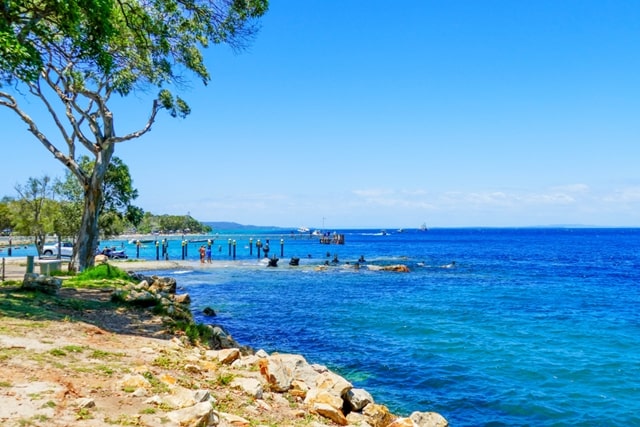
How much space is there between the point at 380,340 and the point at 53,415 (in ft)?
45.4

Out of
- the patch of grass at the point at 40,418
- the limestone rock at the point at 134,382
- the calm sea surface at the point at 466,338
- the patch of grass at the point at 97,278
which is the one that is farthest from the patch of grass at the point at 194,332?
the patch of grass at the point at 40,418

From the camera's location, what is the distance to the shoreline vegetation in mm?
5797

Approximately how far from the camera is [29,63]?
10.5 metres

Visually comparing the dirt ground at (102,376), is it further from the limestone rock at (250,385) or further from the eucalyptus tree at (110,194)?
the eucalyptus tree at (110,194)

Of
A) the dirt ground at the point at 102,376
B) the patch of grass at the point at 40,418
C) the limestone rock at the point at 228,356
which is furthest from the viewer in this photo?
the limestone rock at the point at 228,356

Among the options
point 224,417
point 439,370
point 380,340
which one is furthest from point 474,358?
point 224,417

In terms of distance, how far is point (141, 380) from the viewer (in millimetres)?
6844

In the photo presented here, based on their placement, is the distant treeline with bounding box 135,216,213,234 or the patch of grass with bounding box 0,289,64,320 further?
the distant treeline with bounding box 135,216,213,234

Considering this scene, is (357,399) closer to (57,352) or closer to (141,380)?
(141,380)

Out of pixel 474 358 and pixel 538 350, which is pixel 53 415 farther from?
pixel 538 350

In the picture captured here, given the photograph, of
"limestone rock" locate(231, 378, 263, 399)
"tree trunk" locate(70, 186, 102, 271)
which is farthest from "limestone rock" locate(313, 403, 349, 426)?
"tree trunk" locate(70, 186, 102, 271)

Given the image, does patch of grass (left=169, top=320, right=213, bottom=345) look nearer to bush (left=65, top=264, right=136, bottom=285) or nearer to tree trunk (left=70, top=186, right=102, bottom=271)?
bush (left=65, top=264, right=136, bottom=285)

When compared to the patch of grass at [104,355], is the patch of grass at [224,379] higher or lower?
lower

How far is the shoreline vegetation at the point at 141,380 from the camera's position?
228 inches
